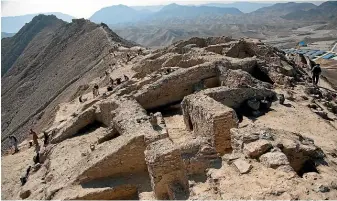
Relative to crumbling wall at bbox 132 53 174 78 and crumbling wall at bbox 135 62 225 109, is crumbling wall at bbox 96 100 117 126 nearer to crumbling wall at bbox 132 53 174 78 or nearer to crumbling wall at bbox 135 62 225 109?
crumbling wall at bbox 135 62 225 109

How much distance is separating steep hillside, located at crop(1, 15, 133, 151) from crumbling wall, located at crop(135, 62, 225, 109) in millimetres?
20625

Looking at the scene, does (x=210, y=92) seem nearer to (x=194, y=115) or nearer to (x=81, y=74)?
(x=194, y=115)

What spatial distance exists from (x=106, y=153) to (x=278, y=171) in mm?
5645

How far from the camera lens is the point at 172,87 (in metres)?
17.7

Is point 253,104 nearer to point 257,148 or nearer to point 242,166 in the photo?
point 257,148

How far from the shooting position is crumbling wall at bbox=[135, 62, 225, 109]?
679 inches

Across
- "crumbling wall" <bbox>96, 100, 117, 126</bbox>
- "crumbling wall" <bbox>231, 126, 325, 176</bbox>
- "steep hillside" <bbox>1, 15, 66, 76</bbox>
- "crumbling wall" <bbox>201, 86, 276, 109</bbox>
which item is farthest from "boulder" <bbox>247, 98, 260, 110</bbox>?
"steep hillside" <bbox>1, 15, 66, 76</bbox>

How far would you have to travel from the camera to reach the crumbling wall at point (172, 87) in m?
17.2

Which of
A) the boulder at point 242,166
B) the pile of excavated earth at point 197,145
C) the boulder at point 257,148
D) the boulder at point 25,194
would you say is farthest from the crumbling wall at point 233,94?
the boulder at point 25,194

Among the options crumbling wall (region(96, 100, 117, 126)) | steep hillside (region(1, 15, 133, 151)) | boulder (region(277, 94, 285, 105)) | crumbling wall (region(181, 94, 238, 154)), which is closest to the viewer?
crumbling wall (region(181, 94, 238, 154))

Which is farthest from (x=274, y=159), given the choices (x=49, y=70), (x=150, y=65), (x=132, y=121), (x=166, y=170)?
(x=49, y=70)

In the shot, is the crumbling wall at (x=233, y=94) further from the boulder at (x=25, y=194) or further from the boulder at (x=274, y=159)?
the boulder at (x=25, y=194)

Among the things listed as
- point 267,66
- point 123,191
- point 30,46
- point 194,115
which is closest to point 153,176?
point 123,191

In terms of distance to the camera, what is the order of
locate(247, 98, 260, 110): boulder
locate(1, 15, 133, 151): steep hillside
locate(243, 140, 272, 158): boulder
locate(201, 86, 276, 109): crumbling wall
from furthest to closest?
1. locate(1, 15, 133, 151): steep hillside
2. locate(247, 98, 260, 110): boulder
3. locate(201, 86, 276, 109): crumbling wall
4. locate(243, 140, 272, 158): boulder
